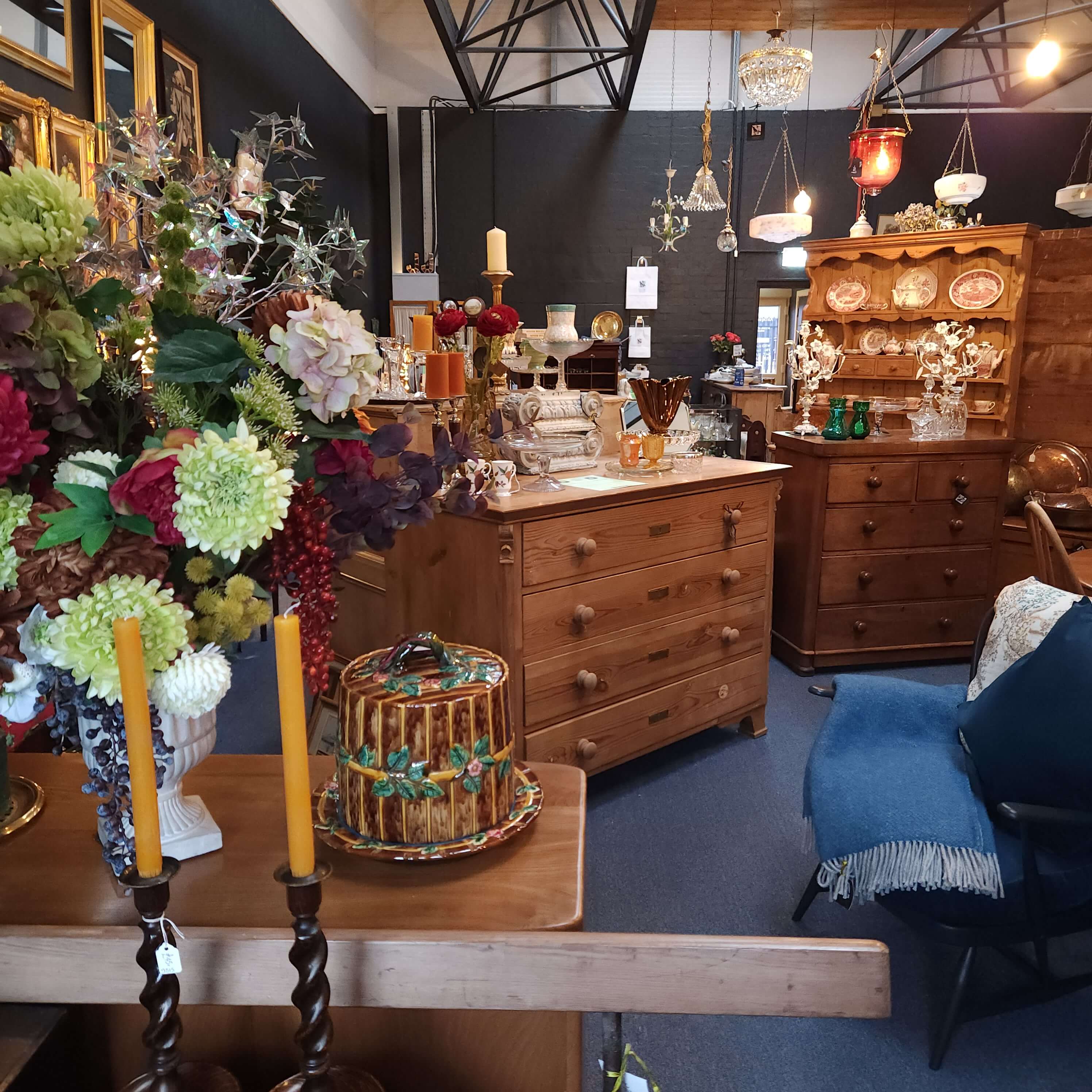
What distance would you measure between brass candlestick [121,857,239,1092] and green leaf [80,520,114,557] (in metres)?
0.27

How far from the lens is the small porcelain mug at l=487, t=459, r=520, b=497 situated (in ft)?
8.21

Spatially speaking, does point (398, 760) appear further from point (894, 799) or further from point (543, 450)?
point (543, 450)

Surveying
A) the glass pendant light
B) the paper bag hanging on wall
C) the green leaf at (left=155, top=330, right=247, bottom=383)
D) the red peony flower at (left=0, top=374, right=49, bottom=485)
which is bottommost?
the red peony flower at (left=0, top=374, right=49, bottom=485)

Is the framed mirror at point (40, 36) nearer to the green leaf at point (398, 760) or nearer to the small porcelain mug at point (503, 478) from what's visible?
the small porcelain mug at point (503, 478)

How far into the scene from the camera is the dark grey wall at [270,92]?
3584mm

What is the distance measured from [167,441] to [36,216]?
0.74 ft

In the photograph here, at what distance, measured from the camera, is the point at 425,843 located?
3.32 ft

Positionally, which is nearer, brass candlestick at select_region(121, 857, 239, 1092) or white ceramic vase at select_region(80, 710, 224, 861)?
brass candlestick at select_region(121, 857, 239, 1092)

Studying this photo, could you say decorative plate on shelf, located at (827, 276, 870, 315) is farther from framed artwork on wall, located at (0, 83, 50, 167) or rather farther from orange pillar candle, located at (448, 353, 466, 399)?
framed artwork on wall, located at (0, 83, 50, 167)

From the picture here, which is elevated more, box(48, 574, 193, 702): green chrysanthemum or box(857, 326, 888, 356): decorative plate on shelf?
box(857, 326, 888, 356): decorative plate on shelf

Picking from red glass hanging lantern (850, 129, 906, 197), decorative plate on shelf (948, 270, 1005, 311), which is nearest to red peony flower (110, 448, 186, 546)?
decorative plate on shelf (948, 270, 1005, 311)

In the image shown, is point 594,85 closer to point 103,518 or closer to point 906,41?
point 906,41

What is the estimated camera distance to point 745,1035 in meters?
1.90

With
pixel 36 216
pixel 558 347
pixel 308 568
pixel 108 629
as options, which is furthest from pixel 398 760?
pixel 558 347
